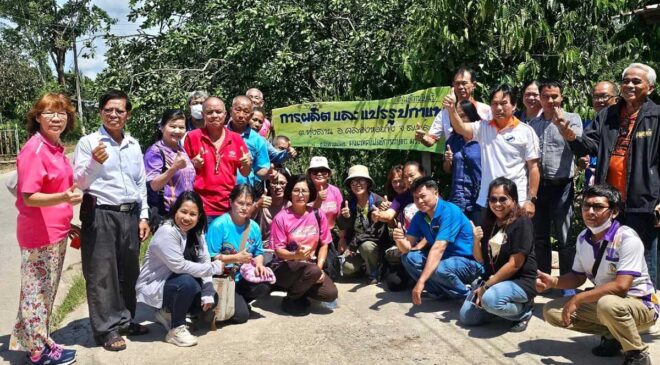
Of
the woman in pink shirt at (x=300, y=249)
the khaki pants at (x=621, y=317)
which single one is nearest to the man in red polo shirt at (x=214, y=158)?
the woman in pink shirt at (x=300, y=249)

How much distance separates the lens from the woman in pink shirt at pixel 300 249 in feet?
15.5

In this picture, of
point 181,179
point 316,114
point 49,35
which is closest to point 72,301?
point 181,179

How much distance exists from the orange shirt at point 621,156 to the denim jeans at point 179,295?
300 cm

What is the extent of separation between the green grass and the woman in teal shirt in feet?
4.56

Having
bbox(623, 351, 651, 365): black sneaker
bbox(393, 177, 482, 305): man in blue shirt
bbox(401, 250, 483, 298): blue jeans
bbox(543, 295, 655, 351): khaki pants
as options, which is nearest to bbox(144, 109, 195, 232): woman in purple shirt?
bbox(393, 177, 482, 305): man in blue shirt

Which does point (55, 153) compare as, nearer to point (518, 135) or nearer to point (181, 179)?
point (181, 179)

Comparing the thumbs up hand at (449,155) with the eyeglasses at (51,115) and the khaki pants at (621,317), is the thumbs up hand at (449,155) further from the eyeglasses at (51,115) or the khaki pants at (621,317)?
the eyeglasses at (51,115)

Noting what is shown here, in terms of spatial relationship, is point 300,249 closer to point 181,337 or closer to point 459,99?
point 181,337

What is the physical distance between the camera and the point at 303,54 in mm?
7980

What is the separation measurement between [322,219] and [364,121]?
1763 mm

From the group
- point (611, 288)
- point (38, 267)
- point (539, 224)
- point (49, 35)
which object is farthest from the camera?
point (49, 35)

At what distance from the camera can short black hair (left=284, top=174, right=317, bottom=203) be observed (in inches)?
199

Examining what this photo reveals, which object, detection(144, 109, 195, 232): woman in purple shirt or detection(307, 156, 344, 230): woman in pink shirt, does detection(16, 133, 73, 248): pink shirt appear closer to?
detection(144, 109, 195, 232): woman in purple shirt

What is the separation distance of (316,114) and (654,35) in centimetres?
393
